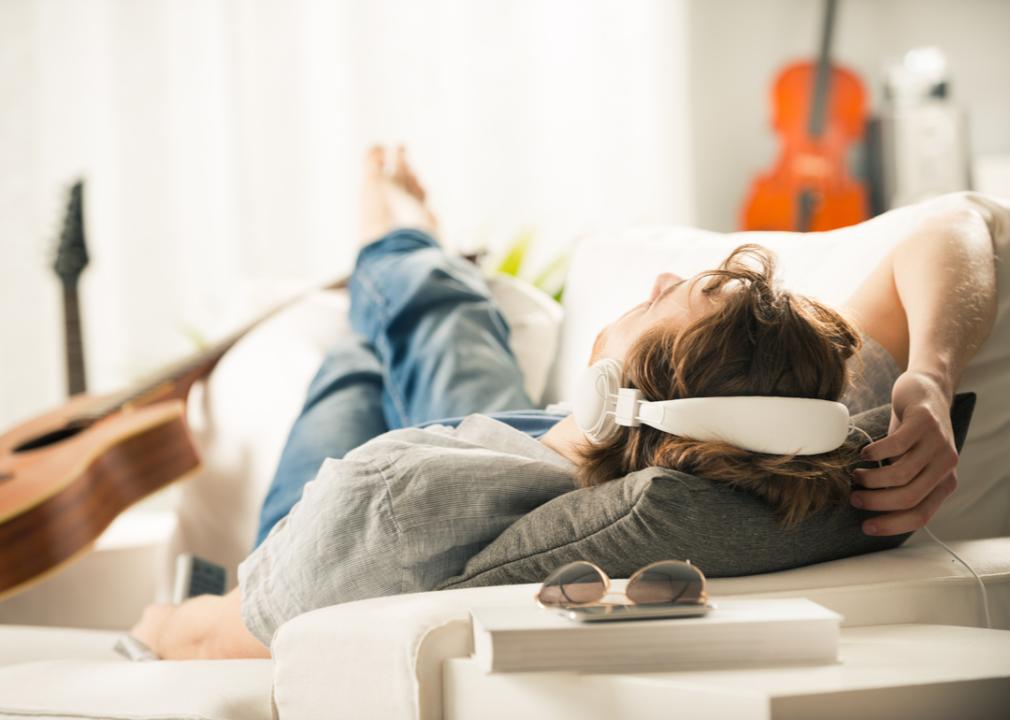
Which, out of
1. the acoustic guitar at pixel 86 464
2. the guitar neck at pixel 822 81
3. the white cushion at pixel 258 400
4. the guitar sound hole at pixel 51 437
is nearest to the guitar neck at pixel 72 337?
the acoustic guitar at pixel 86 464

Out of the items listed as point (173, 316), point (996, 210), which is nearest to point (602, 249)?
point (996, 210)

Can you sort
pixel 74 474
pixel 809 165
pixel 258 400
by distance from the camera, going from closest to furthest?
1. pixel 74 474
2. pixel 258 400
3. pixel 809 165

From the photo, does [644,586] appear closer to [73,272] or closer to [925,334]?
[925,334]

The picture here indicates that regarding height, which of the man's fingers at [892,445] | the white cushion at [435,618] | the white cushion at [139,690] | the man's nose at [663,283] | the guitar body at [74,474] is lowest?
the guitar body at [74,474]

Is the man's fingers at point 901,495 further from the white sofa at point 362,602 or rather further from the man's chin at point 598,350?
the man's chin at point 598,350

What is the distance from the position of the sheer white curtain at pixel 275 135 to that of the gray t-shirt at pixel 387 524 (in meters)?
2.45

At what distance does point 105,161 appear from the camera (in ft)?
10.9

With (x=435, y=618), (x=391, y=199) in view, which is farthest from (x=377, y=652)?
(x=391, y=199)

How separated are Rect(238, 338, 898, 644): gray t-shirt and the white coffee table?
0.14 metres

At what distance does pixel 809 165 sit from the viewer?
3676 millimetres

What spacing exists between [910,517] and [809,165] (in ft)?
10.1

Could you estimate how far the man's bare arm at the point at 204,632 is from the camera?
924mm

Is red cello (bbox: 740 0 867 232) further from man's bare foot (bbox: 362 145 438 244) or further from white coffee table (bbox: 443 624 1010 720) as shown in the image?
white coffee table (bbox: 443 624 1010 720)

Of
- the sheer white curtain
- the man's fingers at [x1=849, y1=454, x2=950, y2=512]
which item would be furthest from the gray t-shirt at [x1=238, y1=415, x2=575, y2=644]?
the sheer white curtain
